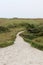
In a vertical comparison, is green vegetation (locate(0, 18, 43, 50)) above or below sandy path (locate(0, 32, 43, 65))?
below

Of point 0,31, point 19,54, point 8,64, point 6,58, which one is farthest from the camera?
point 0,31

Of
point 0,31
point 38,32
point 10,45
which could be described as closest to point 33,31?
point 38,32

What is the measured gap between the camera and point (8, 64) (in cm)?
2286

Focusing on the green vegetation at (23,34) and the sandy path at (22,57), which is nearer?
the sandy path at (22,57)

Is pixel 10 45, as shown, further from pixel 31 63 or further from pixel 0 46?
pixel 31 63

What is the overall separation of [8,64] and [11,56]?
424cm

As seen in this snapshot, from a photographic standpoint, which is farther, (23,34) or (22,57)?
(23,34)

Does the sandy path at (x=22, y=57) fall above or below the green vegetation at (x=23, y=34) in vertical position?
above

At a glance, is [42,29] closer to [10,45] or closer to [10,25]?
[10,25]

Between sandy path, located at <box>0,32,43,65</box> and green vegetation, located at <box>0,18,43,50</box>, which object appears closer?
sandy path, located at <box>0,32,43,65</box>

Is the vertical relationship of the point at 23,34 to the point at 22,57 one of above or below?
below

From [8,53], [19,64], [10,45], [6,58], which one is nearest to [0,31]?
[10,45]

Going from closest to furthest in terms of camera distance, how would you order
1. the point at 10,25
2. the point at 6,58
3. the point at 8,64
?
1. the point at 8,64
2. the point at 6,58
3. the point at 10,25

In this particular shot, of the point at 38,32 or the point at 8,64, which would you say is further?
the point at 38,32
